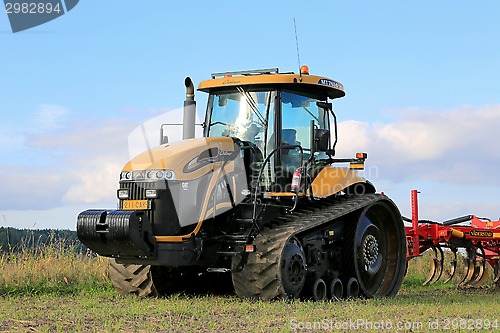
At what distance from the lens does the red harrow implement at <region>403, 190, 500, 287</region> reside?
1498 cm

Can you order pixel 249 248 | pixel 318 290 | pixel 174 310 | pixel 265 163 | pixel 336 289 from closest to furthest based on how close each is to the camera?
pixel 174 310 → pixel 249 248 → pixel 265 163 → pixel 318 290 → pixel 336 289

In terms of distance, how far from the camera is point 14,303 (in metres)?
11.3

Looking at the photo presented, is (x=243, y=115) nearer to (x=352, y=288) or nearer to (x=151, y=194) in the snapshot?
(x=151, y=194)

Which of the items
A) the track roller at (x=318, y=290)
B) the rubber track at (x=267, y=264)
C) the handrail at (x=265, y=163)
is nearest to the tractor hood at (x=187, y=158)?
the handrail at (x=265, y=163)

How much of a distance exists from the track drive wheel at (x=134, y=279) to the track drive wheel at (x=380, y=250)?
135 inches

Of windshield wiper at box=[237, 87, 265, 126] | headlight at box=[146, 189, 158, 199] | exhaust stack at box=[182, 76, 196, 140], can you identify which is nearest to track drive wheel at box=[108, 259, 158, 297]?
headlight at box=[146, 189, 158, 199]

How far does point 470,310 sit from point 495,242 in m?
6.03

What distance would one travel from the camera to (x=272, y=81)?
1193 centimetres

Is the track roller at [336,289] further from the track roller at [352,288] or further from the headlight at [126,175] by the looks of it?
the headlight at [126,175]

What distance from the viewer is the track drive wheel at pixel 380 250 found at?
42.4 ft

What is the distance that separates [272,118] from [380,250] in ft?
11.7

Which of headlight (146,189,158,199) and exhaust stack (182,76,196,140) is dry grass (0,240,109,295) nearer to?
headlight (146,189,158,199)

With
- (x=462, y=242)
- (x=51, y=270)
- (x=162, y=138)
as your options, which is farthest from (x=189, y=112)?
(x=462, y=242)

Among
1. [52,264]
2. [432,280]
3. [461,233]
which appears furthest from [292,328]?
[432,280]
